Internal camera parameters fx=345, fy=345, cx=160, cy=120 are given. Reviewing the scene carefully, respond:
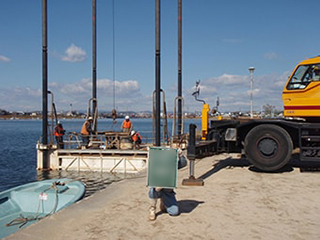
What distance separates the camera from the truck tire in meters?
9.82

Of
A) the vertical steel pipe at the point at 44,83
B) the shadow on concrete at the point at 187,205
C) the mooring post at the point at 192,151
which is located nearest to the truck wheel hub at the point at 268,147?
the mooring post at the point at 192,151

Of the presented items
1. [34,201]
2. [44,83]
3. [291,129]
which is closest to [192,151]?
[291,129]

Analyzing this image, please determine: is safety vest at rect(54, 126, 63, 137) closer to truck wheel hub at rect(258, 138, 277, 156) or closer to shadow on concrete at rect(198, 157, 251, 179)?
shadow on concrete at rect(198, 157, 251, 179)

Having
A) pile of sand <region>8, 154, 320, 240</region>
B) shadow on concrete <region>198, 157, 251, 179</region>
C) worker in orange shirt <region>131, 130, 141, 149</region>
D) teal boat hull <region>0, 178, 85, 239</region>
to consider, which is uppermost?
worker in orange shirt <region>131, 130, 141, 149</region>

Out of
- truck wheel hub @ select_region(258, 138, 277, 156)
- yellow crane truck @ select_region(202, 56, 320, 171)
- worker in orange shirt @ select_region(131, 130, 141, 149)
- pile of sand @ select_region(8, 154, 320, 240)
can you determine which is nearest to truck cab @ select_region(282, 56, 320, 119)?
yellow crane truck @ select_region(202, 56, 320, 171)

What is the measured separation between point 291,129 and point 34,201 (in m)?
7.58

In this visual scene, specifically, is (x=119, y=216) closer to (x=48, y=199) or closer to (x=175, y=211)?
(x=175, y=211)

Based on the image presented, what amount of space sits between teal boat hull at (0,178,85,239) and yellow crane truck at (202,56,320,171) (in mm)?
4442

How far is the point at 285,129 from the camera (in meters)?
10.3

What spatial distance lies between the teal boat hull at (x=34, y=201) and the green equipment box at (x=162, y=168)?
3.26 metres

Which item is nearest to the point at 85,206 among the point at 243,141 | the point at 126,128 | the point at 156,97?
the point at 243,141

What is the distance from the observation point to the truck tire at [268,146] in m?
9.82

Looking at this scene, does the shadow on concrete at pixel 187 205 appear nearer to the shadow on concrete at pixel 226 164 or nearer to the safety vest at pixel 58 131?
the shadow on concrete at pixel 226 164

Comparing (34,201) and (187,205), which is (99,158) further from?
(187,205)
